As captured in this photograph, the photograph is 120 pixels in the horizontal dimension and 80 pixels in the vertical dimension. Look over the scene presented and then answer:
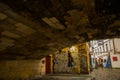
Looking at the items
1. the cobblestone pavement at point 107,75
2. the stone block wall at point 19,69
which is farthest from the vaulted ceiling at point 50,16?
the cobblestone pavement at point 107,75

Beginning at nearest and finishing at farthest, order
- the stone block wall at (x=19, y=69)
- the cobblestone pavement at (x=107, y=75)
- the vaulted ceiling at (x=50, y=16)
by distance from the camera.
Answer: the vaulted ceiling at (x=50, y=16) → the stone block wall at (x=19, y=69) → the cobblestone pavement at (x=107, y=75)

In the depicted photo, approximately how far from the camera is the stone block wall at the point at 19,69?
4734mm

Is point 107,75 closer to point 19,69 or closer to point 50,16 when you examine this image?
point 19,69

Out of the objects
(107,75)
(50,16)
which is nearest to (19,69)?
(50,16)

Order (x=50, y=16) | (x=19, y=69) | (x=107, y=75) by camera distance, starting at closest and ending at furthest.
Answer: (x=50, y=16) → (x=19, y=69) → (x=107, y=75)

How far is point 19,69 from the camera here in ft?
17.6

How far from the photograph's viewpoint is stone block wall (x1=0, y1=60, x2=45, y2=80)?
15.5 feet

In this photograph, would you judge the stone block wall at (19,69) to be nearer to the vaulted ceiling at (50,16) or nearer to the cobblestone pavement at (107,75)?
the vaulted ceiling at (50,16)

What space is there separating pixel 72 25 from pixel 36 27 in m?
0.85

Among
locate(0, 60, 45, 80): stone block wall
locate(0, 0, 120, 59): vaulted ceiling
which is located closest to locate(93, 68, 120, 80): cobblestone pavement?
locate(0, 60, 45, 80): stone block wall

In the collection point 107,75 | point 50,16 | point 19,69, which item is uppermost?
point 50,16

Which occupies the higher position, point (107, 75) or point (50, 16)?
point (50, 16)

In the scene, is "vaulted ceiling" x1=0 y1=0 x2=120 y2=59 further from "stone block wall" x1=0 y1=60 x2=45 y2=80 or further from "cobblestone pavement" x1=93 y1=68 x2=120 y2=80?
"cobblestone pavement" x1=93 y1=68 x2=120 y2=80

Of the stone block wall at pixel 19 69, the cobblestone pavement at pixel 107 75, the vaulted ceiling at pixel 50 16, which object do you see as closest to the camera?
the vaulted ceiling at pixel 50 16
